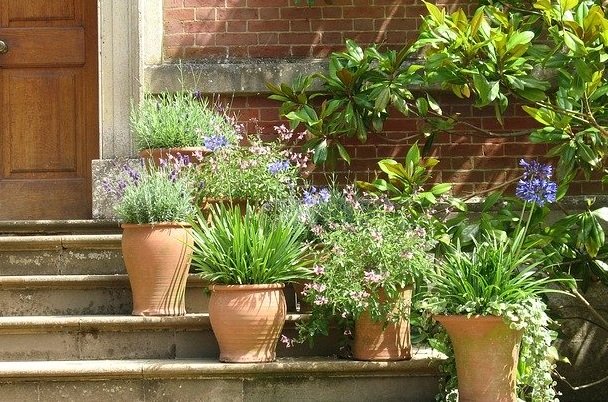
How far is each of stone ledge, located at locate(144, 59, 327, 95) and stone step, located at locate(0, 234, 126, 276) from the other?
0.97 metres

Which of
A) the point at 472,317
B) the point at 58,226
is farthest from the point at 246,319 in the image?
the point at 58,226

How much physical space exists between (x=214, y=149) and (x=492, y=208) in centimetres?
162

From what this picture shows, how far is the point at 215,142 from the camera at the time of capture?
5.48m

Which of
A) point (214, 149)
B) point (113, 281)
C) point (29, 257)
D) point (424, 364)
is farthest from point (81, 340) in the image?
point (424, 364)

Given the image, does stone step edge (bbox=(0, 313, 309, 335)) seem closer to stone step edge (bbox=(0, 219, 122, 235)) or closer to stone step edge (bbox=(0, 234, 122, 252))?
stone step edge (bbox=(0, 234, 122, 252))

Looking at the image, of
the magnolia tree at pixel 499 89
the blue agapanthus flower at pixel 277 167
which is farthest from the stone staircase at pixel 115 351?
the magnolia tree at pixel 499 89

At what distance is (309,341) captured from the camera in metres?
4.98

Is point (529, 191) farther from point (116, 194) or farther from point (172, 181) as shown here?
point (116, 194)

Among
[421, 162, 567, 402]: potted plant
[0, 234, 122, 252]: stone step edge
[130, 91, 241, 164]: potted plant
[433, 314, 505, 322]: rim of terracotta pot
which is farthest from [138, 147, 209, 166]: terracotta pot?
[433, 314, 505, 322]: rim of terracotta pot

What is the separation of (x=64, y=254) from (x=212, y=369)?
4.28ft

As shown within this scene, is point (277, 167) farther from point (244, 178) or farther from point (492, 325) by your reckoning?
point (492, 325)

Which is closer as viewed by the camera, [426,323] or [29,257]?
[426,323]

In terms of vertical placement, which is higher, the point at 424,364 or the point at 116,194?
the point at 116,194

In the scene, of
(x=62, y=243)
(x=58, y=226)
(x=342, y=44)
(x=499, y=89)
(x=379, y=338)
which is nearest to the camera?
(x=379, y=338)
